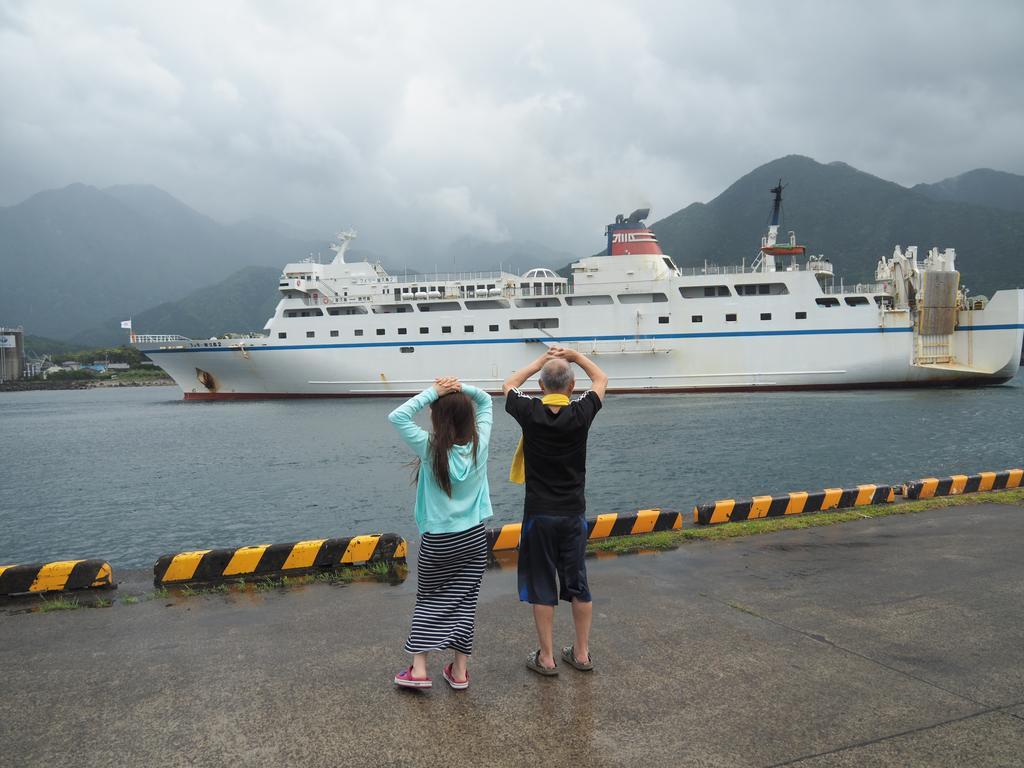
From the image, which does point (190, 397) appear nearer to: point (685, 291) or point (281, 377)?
point (281, 377)

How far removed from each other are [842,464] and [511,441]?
29.3ft

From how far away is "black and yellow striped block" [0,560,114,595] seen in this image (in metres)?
4.44

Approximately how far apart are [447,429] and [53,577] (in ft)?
11.1

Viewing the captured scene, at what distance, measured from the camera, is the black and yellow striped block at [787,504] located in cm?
632

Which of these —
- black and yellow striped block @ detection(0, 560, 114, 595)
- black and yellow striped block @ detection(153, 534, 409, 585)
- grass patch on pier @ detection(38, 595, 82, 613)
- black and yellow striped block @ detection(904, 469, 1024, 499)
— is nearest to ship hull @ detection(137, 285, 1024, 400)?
black and yellow striped block @ detection(904, 469, 1024, 499)

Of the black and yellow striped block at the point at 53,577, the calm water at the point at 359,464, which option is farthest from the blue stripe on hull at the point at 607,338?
the black and yellow striped block at the point at 53,577

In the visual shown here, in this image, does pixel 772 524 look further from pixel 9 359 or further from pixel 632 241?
pixel 9 359

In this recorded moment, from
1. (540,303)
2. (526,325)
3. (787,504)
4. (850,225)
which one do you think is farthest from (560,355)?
(850,225)

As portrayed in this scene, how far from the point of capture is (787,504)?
6707 millimetres

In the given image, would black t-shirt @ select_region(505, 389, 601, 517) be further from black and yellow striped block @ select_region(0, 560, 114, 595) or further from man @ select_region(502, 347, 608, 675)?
black and yellow striped block @ select_region(0, 560, 114, 595)

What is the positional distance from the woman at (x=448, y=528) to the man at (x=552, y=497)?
0.21 m

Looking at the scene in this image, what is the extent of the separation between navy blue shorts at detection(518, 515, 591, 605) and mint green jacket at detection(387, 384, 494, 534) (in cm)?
25

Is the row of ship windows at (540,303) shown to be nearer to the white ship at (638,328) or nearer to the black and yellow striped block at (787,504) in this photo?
the white ship at (638,328)

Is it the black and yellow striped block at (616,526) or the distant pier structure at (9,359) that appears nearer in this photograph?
the black and yellow striped block at (616,526)
